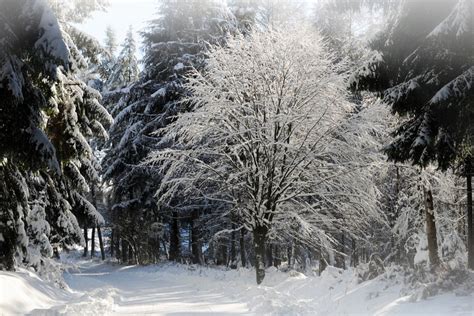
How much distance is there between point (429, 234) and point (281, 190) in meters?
4.55

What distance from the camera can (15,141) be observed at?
753 centimetres

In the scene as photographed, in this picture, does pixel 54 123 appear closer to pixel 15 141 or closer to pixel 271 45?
pixel 15 141

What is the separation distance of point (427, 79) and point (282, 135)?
20.7 feet

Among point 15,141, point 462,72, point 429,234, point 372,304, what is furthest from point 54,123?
point 429,234

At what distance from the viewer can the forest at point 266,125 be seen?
25.0ft

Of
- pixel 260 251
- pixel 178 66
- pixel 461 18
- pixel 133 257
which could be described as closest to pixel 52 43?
pixel 461 18

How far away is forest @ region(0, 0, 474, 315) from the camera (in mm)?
7629

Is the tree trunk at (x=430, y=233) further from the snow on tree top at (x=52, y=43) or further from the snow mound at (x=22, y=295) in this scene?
the snow on tree top at (x=52, y=43)

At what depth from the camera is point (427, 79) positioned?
825cm

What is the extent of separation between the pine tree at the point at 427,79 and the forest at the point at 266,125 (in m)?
0.03

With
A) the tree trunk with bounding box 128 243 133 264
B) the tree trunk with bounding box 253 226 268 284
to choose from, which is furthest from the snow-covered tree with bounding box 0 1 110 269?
the tree trunk with bounding box 128 243 133 264

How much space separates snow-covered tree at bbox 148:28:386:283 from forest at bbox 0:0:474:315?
0.06m

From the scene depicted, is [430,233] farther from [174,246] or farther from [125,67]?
[125,67]

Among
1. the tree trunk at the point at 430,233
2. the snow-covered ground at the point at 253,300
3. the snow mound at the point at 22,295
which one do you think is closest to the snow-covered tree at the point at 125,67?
the snow-covered ground at the point at 253,300
